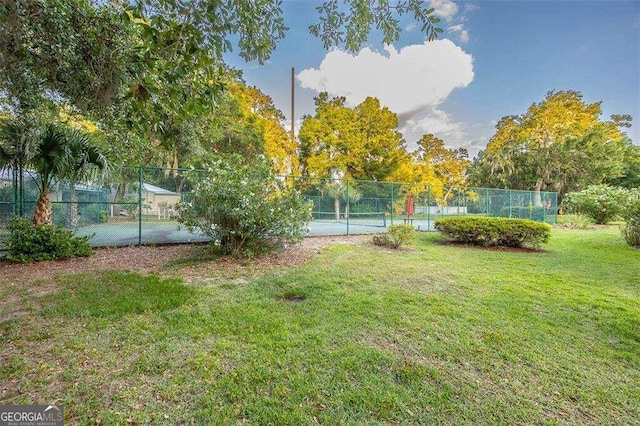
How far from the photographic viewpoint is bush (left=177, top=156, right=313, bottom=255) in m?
5.30

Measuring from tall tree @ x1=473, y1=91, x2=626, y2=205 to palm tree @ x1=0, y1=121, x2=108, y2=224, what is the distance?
26233mm

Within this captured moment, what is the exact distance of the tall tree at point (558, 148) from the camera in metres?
20.4

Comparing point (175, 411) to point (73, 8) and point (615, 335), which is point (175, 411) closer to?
point (73, 8)

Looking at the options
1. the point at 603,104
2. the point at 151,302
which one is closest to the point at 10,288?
the point at 151,302

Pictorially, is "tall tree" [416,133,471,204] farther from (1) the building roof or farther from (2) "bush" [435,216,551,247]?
(1) the building roof

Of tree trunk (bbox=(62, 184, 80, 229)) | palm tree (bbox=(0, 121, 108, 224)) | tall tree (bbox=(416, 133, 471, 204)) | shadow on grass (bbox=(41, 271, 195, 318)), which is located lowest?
shadow on grass (bbox=(41, 271, 195, 318))

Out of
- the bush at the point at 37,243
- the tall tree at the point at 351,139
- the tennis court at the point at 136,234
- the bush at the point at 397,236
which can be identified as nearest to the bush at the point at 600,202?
the tall tree at the point at 351,139

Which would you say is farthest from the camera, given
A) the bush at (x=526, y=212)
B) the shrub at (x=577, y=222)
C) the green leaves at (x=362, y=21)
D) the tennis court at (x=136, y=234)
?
the bush at (x=526, y=212)

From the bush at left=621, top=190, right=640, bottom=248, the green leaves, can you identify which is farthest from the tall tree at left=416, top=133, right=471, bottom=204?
the green leaves

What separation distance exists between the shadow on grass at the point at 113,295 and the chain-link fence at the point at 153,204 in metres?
1.94

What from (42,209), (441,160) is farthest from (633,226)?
(441,160)

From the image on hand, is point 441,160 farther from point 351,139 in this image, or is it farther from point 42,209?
point 42,209

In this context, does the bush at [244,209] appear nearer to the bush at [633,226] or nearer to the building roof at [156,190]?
the building roof at [156,190]

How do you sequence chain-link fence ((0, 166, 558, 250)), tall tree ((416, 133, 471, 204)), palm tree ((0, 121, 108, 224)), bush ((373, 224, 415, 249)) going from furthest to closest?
tall tree ((416, 133, 471, 204)) < bush ((373, 224, 415, 249)) < chain-link fence ((0, 166, 558, 250)) < palm tree ((0, 121, 108, 224))
